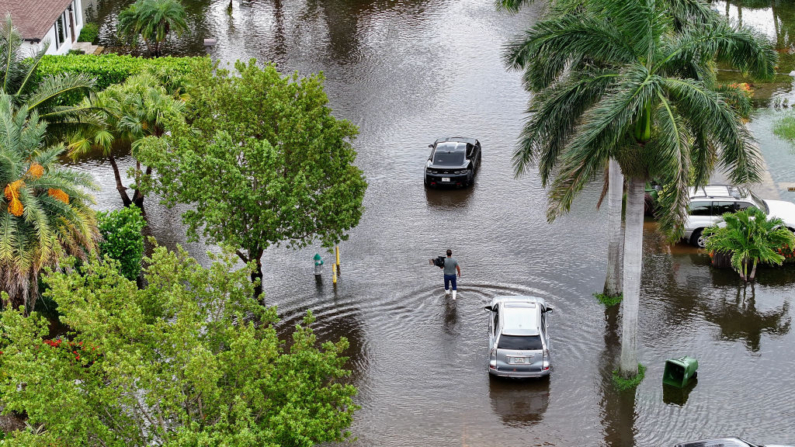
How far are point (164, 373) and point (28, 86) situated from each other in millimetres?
15865

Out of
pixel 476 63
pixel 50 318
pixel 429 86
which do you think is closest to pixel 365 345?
pixel 50 318

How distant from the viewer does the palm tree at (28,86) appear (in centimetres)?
2833

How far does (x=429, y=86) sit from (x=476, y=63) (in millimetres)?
4031

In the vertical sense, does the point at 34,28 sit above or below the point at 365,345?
above

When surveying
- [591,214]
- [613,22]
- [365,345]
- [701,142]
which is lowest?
[365,345]

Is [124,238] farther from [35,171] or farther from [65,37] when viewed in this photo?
[65,37]

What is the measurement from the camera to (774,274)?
1209 inches

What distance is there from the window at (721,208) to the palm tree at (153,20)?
31.2 metres

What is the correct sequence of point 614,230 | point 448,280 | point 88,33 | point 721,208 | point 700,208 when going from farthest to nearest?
point 88,33
point 700,208
point 721,208
point 448,280
point 614,230

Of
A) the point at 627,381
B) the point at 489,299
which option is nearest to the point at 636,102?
the point at 627,381

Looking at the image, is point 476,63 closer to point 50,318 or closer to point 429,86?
point 429,86

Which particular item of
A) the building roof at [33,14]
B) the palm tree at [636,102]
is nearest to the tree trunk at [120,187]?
the building roof at [33,14]

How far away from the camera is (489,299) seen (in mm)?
29641

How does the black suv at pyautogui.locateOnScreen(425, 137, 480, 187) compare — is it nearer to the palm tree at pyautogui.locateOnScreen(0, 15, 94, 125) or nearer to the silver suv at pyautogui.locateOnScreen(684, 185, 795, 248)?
the silver suv at pyautogui.locateOnScreen(684, 185, 795, 248)
